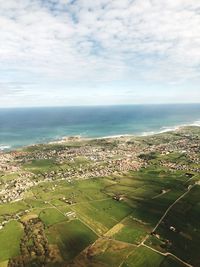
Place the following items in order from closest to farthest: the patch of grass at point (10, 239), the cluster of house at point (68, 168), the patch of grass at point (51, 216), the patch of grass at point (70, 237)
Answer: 1. the patch of grass at point (10, 239)
2. the patch of grass at point (70, 237)
3. the patch of grass at point (51, 216)
4. the cluster of house at point (68, 168)

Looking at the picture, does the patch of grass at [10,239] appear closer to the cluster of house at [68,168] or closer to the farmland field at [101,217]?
the farmland field at [101,217]

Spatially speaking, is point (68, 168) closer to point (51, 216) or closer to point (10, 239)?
point (51, 216)

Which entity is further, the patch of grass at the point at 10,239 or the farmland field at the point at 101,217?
the patch of grass at the point at 10,239

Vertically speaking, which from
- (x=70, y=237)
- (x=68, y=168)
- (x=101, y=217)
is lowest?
(x=70, y=237)

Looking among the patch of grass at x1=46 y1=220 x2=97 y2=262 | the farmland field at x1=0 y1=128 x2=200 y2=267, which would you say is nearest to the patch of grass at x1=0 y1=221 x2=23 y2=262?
the farmland field at x1=0 y1=128 x2=200 y2=267

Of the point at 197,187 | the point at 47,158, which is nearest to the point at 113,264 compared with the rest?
the point at 197,187

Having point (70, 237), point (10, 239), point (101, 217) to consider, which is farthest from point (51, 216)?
point (10, 239)

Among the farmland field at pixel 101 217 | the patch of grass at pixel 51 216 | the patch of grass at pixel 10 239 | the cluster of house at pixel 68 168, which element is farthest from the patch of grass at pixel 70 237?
the cluster of house at pixel 68 168

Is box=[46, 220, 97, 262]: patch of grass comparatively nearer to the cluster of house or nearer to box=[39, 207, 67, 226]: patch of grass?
box=[39, 207, 67, 226]: patch of grass

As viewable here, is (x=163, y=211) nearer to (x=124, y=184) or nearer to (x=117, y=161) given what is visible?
(x=124, y=184)

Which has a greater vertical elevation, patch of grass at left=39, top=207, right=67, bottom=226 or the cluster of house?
the cluster of house

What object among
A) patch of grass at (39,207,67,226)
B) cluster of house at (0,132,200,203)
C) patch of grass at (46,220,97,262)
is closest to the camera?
patch of grass at (46,220,97,262)

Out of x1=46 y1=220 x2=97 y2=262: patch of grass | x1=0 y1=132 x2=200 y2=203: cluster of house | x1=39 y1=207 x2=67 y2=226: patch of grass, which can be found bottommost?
x1=46 y1=220 x2=97 y2=262: patch of grass
